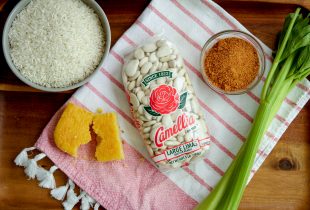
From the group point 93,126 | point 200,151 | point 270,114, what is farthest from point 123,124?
point 270,114

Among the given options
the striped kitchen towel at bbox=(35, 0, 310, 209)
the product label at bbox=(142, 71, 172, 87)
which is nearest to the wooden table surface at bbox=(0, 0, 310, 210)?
the striped kitchen towel at bbox=(35, 0, 310, 209)

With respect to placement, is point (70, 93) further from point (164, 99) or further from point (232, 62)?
point (232, 62)

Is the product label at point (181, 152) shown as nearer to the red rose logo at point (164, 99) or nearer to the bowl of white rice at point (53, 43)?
the red rose logo at point (164, 99)

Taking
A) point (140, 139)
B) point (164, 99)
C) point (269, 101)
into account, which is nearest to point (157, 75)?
point (164, 99)

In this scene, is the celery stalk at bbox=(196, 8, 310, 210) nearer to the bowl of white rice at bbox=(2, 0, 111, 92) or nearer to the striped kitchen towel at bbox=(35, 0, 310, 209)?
the striped kitchen towel at bbox=(35, 0, 310, 209)

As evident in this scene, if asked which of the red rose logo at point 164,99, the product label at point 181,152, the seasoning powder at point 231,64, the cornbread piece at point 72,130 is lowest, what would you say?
the cornbread piece at point 72,130

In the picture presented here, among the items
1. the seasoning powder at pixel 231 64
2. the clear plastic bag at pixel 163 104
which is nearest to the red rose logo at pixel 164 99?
the clear plastic bag at pixel 163 104
